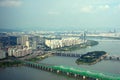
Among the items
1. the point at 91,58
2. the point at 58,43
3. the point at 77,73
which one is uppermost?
the point at 58,43

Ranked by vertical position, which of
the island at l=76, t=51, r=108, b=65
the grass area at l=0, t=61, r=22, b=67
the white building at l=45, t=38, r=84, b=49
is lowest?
the grass area at l=0, t=61, r=22, b=67

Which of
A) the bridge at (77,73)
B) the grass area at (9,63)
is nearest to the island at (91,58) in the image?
the bridge at (77,73)

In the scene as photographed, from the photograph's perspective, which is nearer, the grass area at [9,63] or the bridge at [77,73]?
the bridge at [77,73]

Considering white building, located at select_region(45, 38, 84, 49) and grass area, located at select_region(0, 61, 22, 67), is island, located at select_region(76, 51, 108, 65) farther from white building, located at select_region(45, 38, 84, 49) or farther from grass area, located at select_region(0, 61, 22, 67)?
white building, located at select_region(45, 38, 84, 49)

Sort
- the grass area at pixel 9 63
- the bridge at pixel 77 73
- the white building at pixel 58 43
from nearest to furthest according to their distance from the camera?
the bridge at pixel 77 73
the grass area at pixel 9 63
the white building at pixel 58 43

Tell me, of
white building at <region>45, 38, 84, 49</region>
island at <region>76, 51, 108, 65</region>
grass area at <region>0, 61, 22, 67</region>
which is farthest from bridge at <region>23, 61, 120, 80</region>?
white building at <region>45, 38, 84, 49</region>

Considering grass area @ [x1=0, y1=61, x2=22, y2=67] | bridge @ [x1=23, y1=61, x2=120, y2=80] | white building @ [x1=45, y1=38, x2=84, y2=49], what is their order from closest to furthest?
bridge @ [x1=23, y1=61, x2=120, y2=80]
grass area @ [x1=0, y1=61, x2=22, y2=67]
white building @ [x1=45, y1=38, x2=84, y2=49]

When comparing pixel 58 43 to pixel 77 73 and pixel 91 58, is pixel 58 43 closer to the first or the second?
pixel 91 58

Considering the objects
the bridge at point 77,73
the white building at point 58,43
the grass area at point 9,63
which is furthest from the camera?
the white building at point 58,43

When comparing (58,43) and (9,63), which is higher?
(58,43)

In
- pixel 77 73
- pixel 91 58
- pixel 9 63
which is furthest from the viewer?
pixel 91 58

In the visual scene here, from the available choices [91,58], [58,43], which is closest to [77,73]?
[91,58]

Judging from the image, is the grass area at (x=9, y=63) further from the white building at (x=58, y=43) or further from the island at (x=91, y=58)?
the white building at (x=58, y=43)
